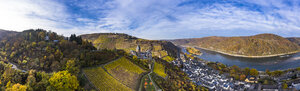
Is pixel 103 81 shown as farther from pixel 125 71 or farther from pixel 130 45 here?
pixel 130 45

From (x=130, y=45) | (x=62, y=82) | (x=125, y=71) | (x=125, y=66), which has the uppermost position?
(x=130, y=45)

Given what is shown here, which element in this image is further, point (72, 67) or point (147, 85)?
point (147, 85)

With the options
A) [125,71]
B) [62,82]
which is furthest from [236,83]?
[62,82]

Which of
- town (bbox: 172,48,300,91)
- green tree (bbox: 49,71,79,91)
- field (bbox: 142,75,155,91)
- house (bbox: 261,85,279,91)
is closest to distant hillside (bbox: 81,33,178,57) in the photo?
town (bbox: 172,48,300,91)

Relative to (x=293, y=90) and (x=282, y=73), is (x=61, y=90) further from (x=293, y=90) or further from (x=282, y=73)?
(x=282, y=73)

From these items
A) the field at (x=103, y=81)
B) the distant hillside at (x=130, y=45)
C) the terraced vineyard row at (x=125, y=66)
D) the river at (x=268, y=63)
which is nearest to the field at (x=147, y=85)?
the terraced vineyard row at (x=125, y=66)

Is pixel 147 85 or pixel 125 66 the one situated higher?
pixel 125 66

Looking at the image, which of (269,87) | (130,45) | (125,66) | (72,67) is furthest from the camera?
(130,45)
